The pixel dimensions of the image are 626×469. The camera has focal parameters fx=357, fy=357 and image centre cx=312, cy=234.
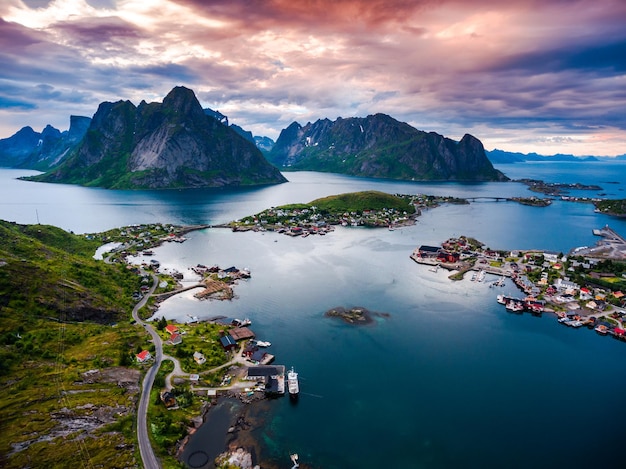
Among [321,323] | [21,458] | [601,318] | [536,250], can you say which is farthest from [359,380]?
[536,250]

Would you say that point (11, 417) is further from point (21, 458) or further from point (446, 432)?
point (446, 432)

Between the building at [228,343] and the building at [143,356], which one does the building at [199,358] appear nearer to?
the building at [228,343]

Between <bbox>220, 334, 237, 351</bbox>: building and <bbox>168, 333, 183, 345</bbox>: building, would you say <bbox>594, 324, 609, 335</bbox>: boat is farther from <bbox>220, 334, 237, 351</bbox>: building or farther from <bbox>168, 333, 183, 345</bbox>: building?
<bbox>168, 333, 183, 345</bbox>: building

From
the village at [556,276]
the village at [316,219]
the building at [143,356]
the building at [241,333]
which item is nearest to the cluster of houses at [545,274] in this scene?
the village at [556,276]

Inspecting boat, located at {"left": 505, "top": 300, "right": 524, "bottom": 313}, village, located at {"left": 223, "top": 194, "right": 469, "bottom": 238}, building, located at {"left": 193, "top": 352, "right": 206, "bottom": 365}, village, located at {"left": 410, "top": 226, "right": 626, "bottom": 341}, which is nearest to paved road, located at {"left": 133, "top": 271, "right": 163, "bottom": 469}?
building, located at {"left": 193, "top": 352, "right": 206, "bottom": 365}

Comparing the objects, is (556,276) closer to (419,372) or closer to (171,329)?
(419,372)

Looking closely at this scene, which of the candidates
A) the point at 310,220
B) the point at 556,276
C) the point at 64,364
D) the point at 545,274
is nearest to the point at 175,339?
the point at 64,364
